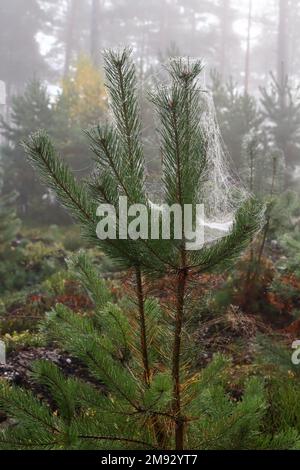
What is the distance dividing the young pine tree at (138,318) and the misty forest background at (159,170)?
0.12 meters

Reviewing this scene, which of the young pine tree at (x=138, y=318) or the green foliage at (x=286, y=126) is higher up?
the green foliage at (x=286, y=126)

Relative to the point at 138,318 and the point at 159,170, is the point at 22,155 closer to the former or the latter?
the point at 159,170

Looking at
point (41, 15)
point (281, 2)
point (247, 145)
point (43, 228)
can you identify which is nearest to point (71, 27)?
point (41, 15)

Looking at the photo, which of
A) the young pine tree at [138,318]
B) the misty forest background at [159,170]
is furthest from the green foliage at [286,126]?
the young pine tree at [138,318]

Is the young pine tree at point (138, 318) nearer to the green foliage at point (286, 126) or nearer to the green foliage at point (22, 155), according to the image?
the green foliage at point (22, 155)

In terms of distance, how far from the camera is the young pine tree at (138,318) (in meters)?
1.66

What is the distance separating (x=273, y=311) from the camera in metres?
6.08

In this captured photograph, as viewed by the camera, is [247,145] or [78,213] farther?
[247,145]

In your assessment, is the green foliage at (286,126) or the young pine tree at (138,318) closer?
the young pine tree at (138,318)

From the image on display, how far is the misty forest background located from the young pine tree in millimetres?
122

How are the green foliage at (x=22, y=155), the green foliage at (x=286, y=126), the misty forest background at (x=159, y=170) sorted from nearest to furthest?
1. the misty forest background at (x=159, y=170)
2. the green foliage at (x=22, y=155)
3. the green foliage at (x=286, y=126)

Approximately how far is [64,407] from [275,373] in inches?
114

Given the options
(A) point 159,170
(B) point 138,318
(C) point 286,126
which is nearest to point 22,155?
(C) point 286,126
